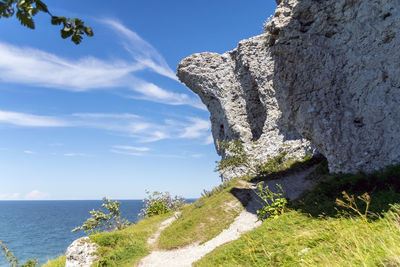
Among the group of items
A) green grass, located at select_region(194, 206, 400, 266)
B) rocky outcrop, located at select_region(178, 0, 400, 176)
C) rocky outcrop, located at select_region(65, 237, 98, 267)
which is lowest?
rocky outcrop, located at select_region(65, 237, 98, 267)

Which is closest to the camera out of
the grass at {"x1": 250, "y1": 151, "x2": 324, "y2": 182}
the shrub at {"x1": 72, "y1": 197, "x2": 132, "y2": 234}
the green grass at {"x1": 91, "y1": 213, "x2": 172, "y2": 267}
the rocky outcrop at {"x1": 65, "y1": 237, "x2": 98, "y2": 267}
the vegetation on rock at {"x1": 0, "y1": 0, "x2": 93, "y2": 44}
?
the vegetation on rock at {"x1": 0, "y1": 0, "x2": 93, "y2": 44}

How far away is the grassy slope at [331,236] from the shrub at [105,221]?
57.0ft

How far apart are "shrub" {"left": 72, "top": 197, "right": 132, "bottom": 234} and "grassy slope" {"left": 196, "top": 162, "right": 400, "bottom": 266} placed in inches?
684

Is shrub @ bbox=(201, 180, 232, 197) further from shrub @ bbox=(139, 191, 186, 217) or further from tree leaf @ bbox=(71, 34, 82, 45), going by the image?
tree leaf @ bbox=(71, 34, 82, 45)

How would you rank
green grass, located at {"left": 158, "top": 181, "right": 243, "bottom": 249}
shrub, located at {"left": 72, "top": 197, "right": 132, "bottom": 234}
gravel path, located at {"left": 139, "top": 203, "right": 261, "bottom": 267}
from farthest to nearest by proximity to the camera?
shrub, located at {"left": 72, "top": 197, "right": 132, "bottom": 234} < green grass, located at {"left": 158, "top": 181, "right": 243, "bottom": 249} < gravel path, located at {"left": 139, "top": 203, "right": 261, "bottom": 267}

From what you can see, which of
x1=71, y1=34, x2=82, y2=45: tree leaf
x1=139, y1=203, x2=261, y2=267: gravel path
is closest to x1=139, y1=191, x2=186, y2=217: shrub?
x1=139, y1=203, x2=261, y2=267: gravel path

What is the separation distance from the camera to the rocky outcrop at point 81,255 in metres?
14.2

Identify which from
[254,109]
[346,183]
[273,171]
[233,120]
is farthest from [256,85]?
[346,183]

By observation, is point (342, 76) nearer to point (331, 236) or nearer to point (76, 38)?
point (331, 236)

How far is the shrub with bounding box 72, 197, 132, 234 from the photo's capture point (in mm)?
23156

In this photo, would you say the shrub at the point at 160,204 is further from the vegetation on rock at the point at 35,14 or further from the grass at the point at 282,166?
the vegetation on rock at the point at 35,14

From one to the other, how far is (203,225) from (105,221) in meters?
12.4

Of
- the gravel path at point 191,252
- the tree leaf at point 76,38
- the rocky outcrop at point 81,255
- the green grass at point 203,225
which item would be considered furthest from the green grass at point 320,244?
the rocky outcrop at point 81,255

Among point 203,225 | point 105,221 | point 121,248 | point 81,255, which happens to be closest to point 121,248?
point 121,248
